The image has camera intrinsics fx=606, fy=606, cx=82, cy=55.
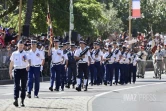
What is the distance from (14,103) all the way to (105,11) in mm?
39026

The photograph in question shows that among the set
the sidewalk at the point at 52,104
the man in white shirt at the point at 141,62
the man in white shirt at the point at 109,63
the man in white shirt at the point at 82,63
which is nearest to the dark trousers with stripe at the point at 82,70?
the man in white shirt at the point at 82,63

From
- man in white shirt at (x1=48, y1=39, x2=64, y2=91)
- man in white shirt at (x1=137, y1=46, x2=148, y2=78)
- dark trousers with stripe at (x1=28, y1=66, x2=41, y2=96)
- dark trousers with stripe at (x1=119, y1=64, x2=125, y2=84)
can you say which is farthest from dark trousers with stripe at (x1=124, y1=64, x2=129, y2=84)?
dark trousers with stripe at (x1=28, y1=66, x2=41, y2=96)

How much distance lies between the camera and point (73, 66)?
26.1 m

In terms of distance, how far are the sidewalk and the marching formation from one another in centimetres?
46

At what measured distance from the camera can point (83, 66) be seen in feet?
78.5

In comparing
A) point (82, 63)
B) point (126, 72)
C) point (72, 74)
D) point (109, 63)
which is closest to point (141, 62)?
point (126, 72)

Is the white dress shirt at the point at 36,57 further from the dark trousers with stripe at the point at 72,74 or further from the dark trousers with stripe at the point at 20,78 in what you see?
the dark trousers with stripe at the point at 72,74

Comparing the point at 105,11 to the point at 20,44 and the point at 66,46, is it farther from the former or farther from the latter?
the point at 20,44

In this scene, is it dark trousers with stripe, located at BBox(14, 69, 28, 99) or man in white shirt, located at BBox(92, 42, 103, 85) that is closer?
dark trousers with stripe, located at BBox(14, 69, 28, 99)

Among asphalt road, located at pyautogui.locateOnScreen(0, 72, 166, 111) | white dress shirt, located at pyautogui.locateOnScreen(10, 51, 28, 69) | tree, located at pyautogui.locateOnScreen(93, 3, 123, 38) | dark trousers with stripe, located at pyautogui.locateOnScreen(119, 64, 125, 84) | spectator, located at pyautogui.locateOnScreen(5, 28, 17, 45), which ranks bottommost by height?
asphalt road, located at pyautogui.locateOnScreen(0, 72, 166, 111)

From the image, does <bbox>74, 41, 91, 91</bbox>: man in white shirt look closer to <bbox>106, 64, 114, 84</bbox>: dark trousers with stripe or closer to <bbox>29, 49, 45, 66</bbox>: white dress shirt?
<bbox>29, 49, 45, 66</bbox>: white dress shirt

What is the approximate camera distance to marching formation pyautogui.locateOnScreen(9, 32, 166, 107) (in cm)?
1756

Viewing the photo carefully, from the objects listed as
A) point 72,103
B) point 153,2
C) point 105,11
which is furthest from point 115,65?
point 153,2

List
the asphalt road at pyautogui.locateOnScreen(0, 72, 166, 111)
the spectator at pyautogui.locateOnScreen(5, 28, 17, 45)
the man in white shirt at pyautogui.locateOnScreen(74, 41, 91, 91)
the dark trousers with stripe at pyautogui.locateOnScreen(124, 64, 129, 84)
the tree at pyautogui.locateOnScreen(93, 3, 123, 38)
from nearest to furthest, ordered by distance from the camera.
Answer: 1. the asphalt road at pyautogui.locateOnScreen(0, 72, 166, 111)
2. the man in white shirt at pyautogui.locateOnScreen(74, 41, 91, 91)
3. the dark trousers with stripe at pyautogui.locateOnScreen(124, 64, 129, 84)
4. the spectator at pyautogui.locateOnScreen(5, 28, 17, 45)
5. the tree at pyautogui.locateOnScreen(93, 3, 123, 38)
